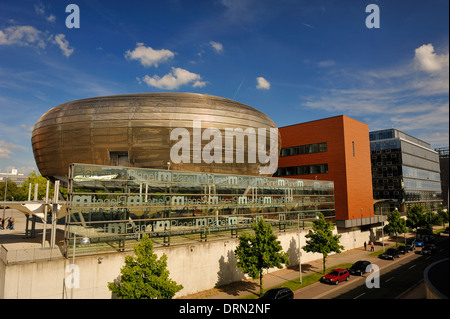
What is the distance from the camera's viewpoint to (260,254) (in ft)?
83.1

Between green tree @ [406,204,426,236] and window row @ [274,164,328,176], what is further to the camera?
green tree @ [406,204,426,236]

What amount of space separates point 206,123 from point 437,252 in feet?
139

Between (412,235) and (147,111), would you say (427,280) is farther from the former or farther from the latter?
(412,235)

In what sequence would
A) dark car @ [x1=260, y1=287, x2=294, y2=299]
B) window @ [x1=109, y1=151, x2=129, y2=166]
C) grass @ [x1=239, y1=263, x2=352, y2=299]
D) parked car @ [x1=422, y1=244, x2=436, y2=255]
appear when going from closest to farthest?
dark car @ [x1=260, y1=287, x2=294, y2=299] → grass @ [x1=239, y1=263, x2=352, y2=299] → window @ [x1=109, y1=151, x2=129, y2=166] → parked car @ [x1=422, y1=244, x2=436, y2=255]

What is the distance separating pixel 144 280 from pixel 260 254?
10881 millimetres

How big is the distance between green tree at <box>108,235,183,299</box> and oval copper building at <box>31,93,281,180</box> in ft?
54.6

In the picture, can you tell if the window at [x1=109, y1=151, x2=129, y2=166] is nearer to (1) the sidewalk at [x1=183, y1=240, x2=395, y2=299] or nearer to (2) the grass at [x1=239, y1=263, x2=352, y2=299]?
(1) the sidewalk at [x1=183, y1=240, x2=395, y2=299]

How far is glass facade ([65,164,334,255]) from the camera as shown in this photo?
2330cm

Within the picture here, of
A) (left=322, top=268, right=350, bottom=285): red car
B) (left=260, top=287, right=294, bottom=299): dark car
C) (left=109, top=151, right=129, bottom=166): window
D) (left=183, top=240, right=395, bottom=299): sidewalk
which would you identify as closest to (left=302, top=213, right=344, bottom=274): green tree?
(left=322, top=268, right=350, bottom=285): red car

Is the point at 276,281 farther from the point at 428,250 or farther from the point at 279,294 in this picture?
the point at 428,250

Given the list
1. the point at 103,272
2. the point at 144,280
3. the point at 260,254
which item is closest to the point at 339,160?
the point at 260,254

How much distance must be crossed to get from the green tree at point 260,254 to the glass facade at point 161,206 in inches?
207
